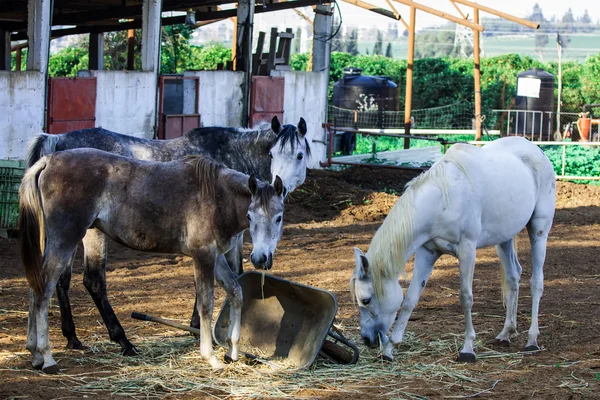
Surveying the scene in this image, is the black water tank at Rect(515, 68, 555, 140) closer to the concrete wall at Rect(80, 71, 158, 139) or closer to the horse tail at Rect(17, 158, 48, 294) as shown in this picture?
the concrete wall at Rect(80, 71, 158, 139)

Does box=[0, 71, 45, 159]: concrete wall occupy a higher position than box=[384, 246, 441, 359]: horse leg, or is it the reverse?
box=[0, 71, 45, 159]: concrete wall

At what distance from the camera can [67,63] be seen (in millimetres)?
29469

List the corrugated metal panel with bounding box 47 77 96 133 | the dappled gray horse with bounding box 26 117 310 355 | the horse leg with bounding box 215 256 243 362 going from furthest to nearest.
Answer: the corrugated metal panel with bounding box 47 77 96 133 → the dappled gray horse with bounding box 26 117 310 355 → the horse leg with bounding box 215 256 243 362

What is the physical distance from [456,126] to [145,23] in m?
18.5

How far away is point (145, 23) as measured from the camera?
12797 millimetres

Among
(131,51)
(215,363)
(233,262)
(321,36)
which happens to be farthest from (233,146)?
(131,51)

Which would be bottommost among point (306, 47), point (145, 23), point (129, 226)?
point (129, 226)

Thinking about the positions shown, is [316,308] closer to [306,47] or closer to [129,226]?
[129,226]

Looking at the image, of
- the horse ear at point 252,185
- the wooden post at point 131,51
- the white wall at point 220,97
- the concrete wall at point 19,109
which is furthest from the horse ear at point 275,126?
the wooden post at point 131,51

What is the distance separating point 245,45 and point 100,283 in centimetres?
923

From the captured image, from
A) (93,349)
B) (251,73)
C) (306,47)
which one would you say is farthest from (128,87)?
(306,47)

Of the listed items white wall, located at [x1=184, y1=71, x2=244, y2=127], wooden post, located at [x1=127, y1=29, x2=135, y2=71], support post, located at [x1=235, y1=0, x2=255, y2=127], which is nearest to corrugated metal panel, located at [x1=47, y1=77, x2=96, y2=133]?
white wall, located at [x1=184, y1=71, x2=244, y2=127]

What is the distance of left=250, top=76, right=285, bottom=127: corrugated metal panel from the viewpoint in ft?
49.1

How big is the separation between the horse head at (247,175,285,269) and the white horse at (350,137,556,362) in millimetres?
813
